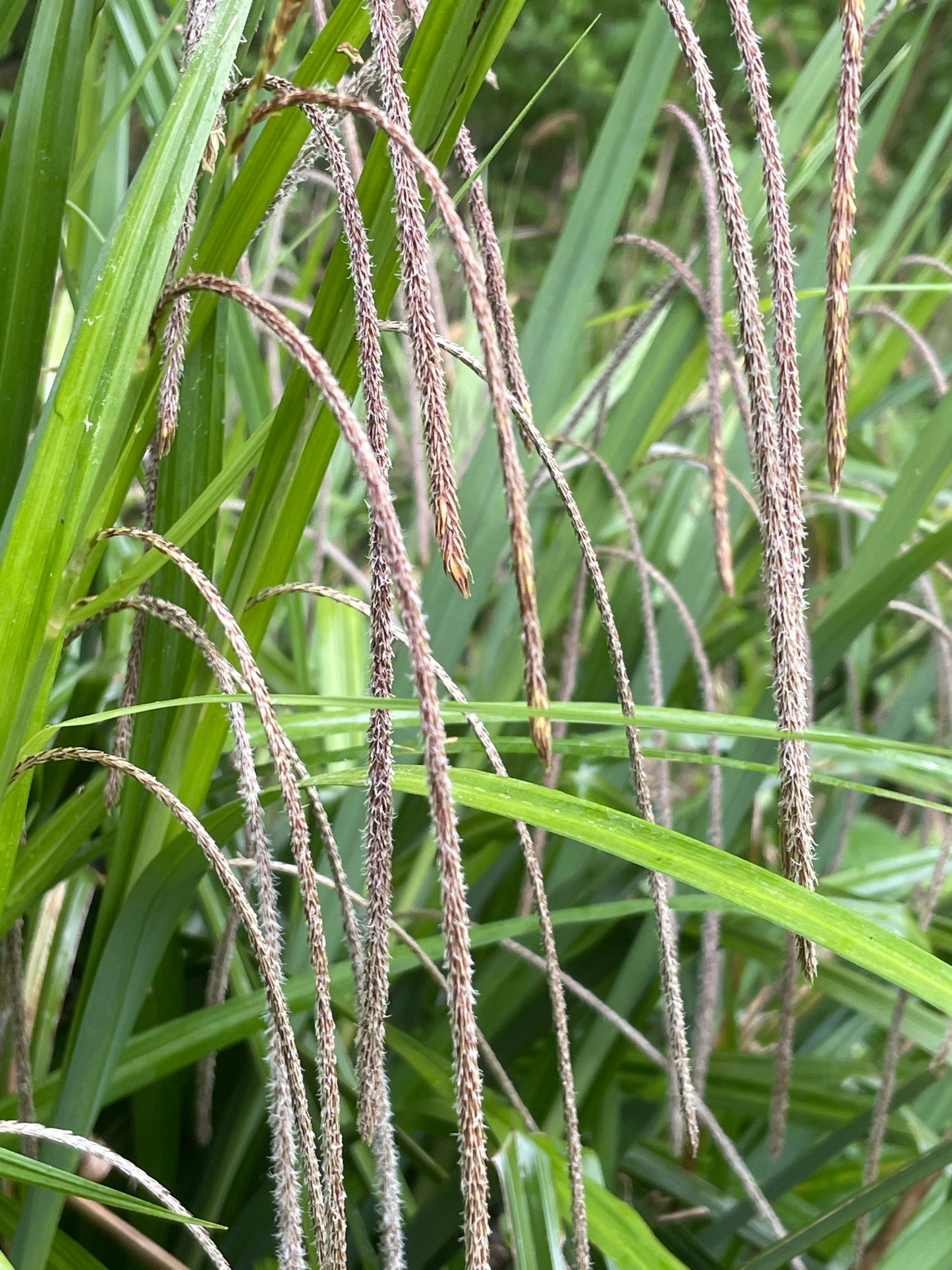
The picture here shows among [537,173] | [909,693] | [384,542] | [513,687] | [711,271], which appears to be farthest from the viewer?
[537,173]

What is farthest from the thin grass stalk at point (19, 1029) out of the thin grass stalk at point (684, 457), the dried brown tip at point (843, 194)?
the thin grass stalk at point (684, 457)

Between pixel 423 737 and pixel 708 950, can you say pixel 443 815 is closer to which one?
pixel 423 737

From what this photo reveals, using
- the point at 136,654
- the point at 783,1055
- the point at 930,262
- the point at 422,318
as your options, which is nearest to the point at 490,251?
the point at 422,318

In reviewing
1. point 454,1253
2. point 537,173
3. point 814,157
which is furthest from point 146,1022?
point 537,173

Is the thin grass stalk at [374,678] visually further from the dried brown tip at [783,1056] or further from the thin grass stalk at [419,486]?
the thin grass stalk at [419,486]

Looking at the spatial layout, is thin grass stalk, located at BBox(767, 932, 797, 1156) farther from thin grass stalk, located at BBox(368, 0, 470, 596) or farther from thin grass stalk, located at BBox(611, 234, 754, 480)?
thin grass stalk, located at BBox(368, 0, 470, 596)

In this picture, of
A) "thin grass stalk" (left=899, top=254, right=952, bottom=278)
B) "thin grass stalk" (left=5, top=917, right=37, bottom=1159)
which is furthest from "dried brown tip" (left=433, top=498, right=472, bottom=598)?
"thin grass stalk" (left=899, top=254, right=952, bottom=278)

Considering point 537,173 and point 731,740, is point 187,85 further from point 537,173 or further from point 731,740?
point 537,173
